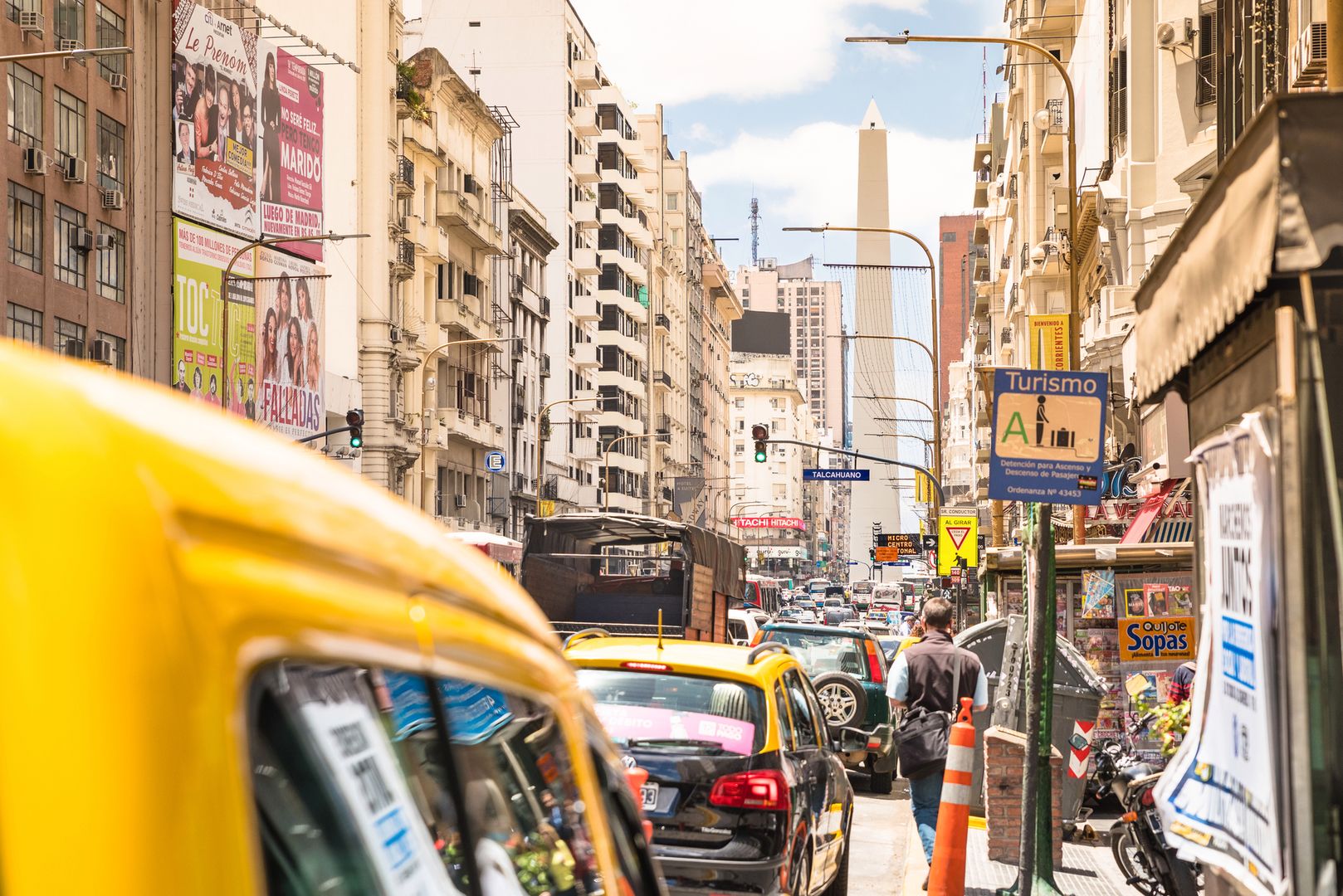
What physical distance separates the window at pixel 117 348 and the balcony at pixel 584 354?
53856 mm

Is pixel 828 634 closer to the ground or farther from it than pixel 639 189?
closer to the ground

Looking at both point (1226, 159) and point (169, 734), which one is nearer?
point (169, 734)

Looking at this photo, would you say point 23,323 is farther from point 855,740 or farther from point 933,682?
Result: point 933,682

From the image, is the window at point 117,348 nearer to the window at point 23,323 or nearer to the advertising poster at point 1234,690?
the window at point 23,323

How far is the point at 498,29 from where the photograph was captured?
99.8 metres

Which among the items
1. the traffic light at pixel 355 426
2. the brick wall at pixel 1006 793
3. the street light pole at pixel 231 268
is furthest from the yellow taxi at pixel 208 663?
the traffic light at pixel 355 426

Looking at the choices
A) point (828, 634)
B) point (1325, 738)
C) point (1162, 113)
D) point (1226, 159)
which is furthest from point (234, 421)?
point (1162, 113)

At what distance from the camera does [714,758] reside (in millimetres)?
9664

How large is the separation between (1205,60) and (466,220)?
4607 cm

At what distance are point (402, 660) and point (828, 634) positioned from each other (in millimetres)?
20831

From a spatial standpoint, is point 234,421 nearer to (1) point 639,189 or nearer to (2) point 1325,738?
(2) point 1325,738

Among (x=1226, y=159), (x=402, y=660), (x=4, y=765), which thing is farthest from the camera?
(x=1226, y=159)

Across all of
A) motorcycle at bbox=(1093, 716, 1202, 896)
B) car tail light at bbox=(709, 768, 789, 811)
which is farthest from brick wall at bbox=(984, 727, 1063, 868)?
car tail light at bbox=(709, 768, 789, 811)

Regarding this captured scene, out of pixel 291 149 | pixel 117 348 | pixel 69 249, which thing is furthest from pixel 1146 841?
pixel 291 149
